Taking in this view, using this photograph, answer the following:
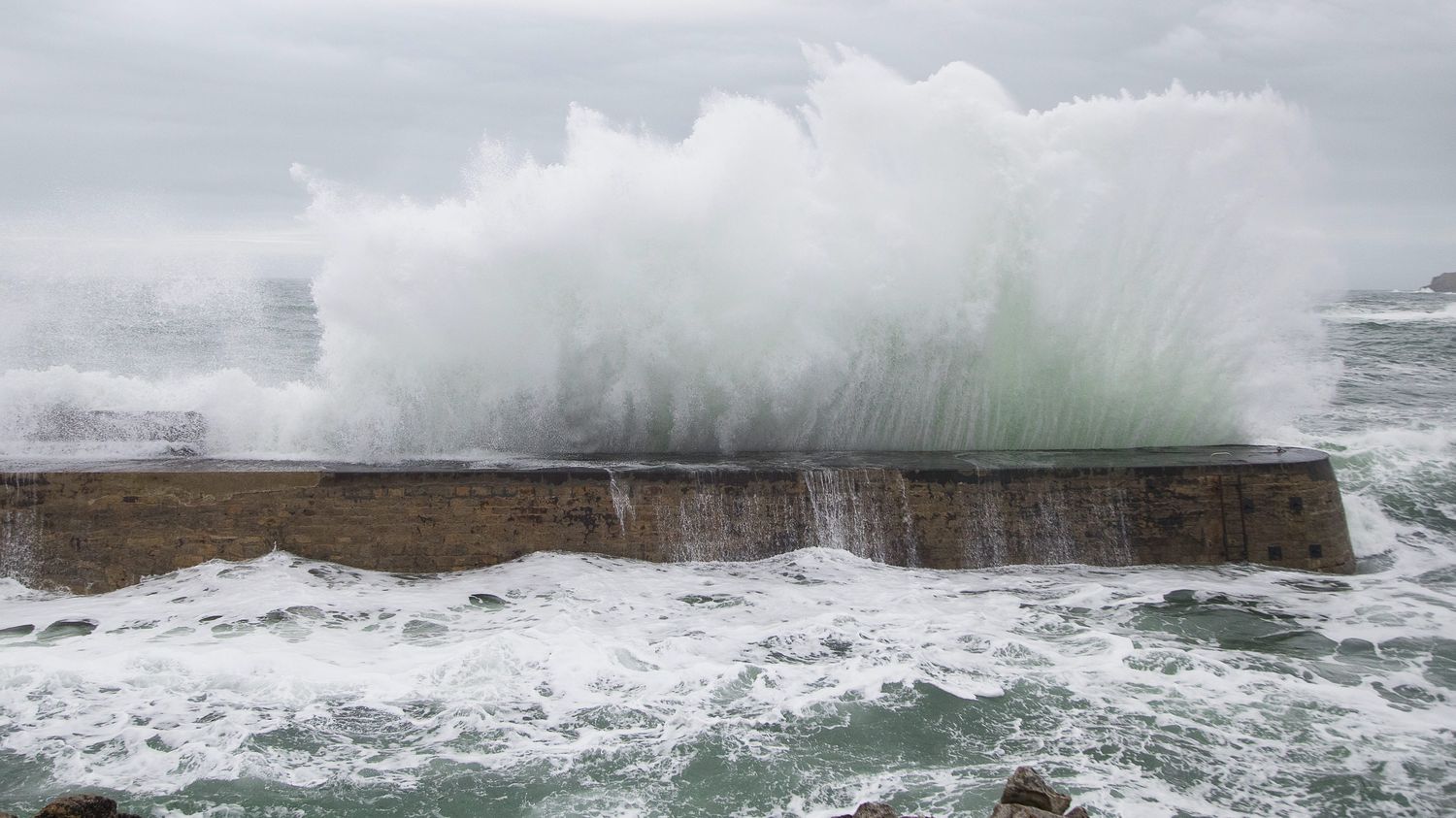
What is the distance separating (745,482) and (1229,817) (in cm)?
469

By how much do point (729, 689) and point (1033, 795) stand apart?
221cm

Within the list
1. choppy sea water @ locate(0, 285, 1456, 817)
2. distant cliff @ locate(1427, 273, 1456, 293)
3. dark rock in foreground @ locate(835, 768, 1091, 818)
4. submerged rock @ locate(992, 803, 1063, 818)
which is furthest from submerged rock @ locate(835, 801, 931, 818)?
distant cliff @ locate(1427, 273, 1456, 293)

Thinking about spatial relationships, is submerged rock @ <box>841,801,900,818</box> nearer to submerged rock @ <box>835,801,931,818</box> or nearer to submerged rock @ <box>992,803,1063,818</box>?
submerged rock @ <box>835,801,931,818</box>

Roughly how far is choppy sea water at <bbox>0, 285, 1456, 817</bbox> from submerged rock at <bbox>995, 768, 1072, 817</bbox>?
16.1 inches

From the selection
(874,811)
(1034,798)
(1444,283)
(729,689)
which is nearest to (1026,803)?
(1034,798)

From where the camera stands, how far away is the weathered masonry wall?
820cm

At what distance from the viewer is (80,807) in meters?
4.02

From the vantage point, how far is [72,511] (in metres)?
8.17

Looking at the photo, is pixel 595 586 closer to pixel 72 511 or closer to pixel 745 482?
pixel 745 482

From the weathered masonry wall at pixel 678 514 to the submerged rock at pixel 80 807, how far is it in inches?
168

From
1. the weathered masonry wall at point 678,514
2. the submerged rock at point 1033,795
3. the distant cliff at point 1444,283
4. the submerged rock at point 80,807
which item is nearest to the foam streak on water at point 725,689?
the weathered masonry wall at point 678,514

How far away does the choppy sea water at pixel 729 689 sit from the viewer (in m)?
4.86

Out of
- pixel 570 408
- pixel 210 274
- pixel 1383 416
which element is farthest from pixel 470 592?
pixel 1383 416

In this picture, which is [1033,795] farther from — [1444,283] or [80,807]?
[1444,283]
